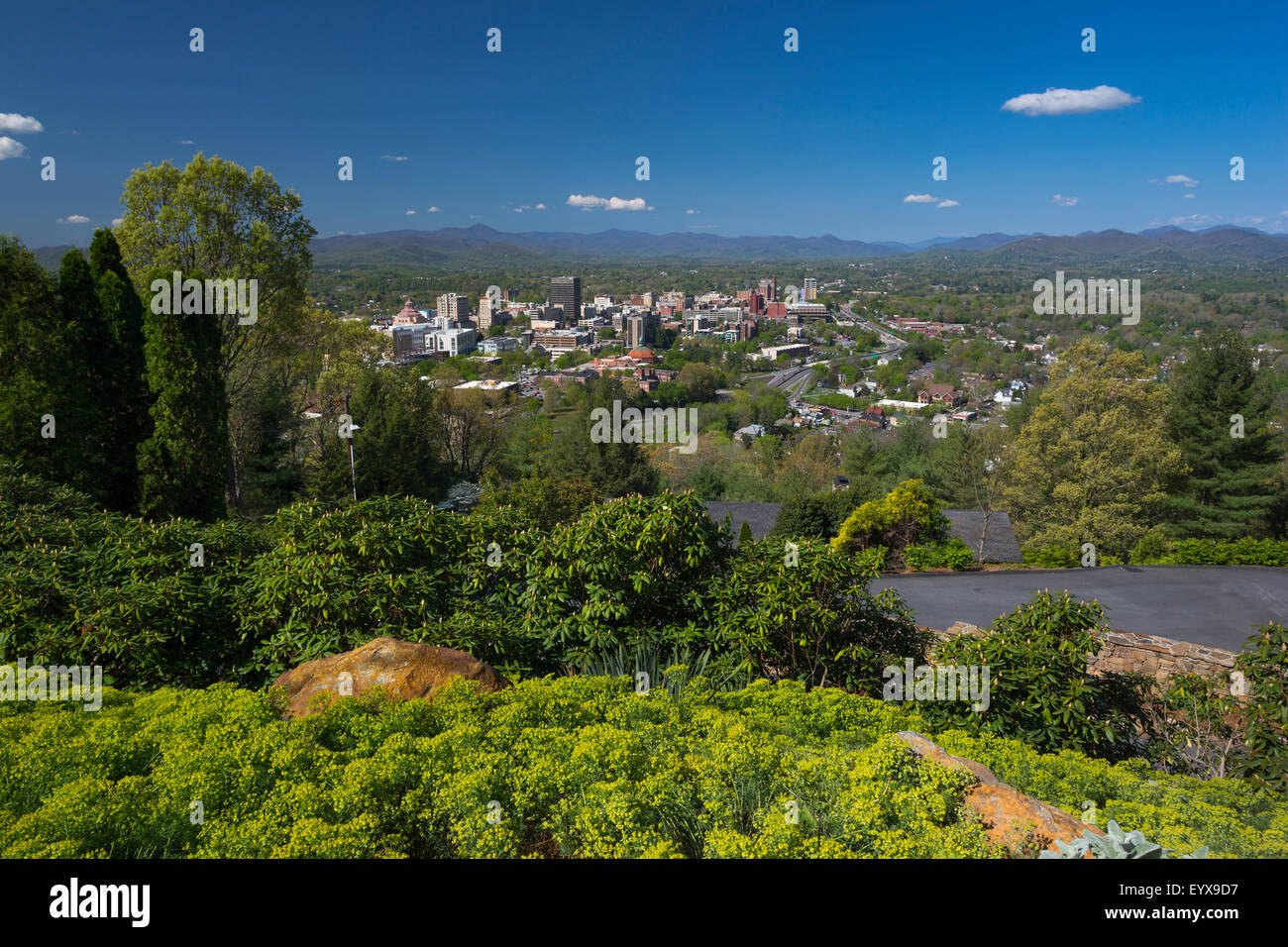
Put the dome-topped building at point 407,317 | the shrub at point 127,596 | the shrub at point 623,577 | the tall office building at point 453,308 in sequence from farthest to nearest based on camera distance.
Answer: the tall office building at point 453,308 < the dome-topped building at point 407,317 < the shrub at point 623,577 < the shrub at point 127,596

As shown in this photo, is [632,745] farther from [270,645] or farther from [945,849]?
[270,645]

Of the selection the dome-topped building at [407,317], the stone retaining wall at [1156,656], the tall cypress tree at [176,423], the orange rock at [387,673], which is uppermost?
the dome-topped building at [407,317]

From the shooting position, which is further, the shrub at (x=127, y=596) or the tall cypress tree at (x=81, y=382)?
the tall cypress tree at (x=81, y=382)

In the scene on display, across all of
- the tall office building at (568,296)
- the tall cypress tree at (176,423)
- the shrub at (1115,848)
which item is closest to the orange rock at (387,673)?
the shrub at (1115,848)

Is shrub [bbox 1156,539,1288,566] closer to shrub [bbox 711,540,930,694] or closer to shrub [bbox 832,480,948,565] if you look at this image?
shrub [bbox 832,480,948,565]

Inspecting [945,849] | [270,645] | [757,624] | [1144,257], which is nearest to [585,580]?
[757,624]

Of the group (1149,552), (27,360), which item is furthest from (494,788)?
(1149,552)

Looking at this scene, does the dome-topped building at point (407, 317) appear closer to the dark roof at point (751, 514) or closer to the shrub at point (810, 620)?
the dark roof at point (751, 514)

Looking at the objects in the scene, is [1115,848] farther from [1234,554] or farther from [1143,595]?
[1234,554]

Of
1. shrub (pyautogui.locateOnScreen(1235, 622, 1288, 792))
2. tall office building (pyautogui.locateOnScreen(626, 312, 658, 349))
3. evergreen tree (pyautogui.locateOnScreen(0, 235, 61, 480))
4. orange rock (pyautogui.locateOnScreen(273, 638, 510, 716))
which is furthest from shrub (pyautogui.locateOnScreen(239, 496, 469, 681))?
tall office building (pyautogui.locateOnScreen(626, 312, 658, 349))

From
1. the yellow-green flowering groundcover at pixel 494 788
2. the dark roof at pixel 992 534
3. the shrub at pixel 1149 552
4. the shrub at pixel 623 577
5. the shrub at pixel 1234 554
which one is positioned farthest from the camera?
the dark roof at pixel 992 534
